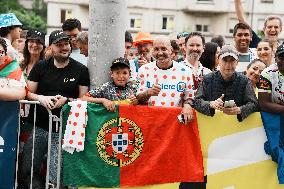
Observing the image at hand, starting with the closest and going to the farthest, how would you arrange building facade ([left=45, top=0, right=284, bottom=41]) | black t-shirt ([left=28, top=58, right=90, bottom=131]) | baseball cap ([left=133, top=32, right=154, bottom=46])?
black t-shirt ([left=28, top=58, right=90, bottom=131])
baseball cap ([left=133, top=32, right=154, bottom=46])
building facade ([left=45, top=0, right=284, bottom=41])

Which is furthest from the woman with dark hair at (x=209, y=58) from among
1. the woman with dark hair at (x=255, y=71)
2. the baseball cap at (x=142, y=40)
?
the baseball cap at (x=142, y=40)

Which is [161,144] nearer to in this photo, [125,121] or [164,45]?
[125,121]

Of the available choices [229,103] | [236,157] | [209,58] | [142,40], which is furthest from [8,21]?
[236,157]

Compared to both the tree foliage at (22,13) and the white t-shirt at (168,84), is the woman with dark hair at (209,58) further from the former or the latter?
the tree foliage at (22,13)

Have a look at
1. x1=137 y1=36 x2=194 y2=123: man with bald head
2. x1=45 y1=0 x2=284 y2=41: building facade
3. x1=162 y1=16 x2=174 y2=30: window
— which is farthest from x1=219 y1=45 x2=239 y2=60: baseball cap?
x1=162 y1=16 x2=174 y2=30: window

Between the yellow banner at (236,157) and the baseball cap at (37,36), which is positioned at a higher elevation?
the baseball cap at (37,36)

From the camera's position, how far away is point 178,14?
195 ft

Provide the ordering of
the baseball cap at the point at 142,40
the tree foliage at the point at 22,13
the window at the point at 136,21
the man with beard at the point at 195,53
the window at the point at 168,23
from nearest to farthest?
the man with beard at the point at 195,53
the baseball cap at the point at 142,40
the window at the point at 136,21
the window at the point at 168,23
the tree foliage at the point at 22,13

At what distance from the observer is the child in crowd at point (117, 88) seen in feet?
21.1

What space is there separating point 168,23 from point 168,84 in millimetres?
53030

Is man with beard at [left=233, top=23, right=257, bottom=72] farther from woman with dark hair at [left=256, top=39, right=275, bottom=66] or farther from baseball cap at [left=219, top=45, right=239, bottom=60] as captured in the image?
baseball cap at [left=219, top=45, right=239, bottom=60]

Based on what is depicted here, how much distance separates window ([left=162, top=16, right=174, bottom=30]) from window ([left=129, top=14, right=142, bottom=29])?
106 inches

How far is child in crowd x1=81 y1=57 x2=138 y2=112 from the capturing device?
21.1 ft

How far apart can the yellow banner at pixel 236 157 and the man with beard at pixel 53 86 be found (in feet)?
4.31
